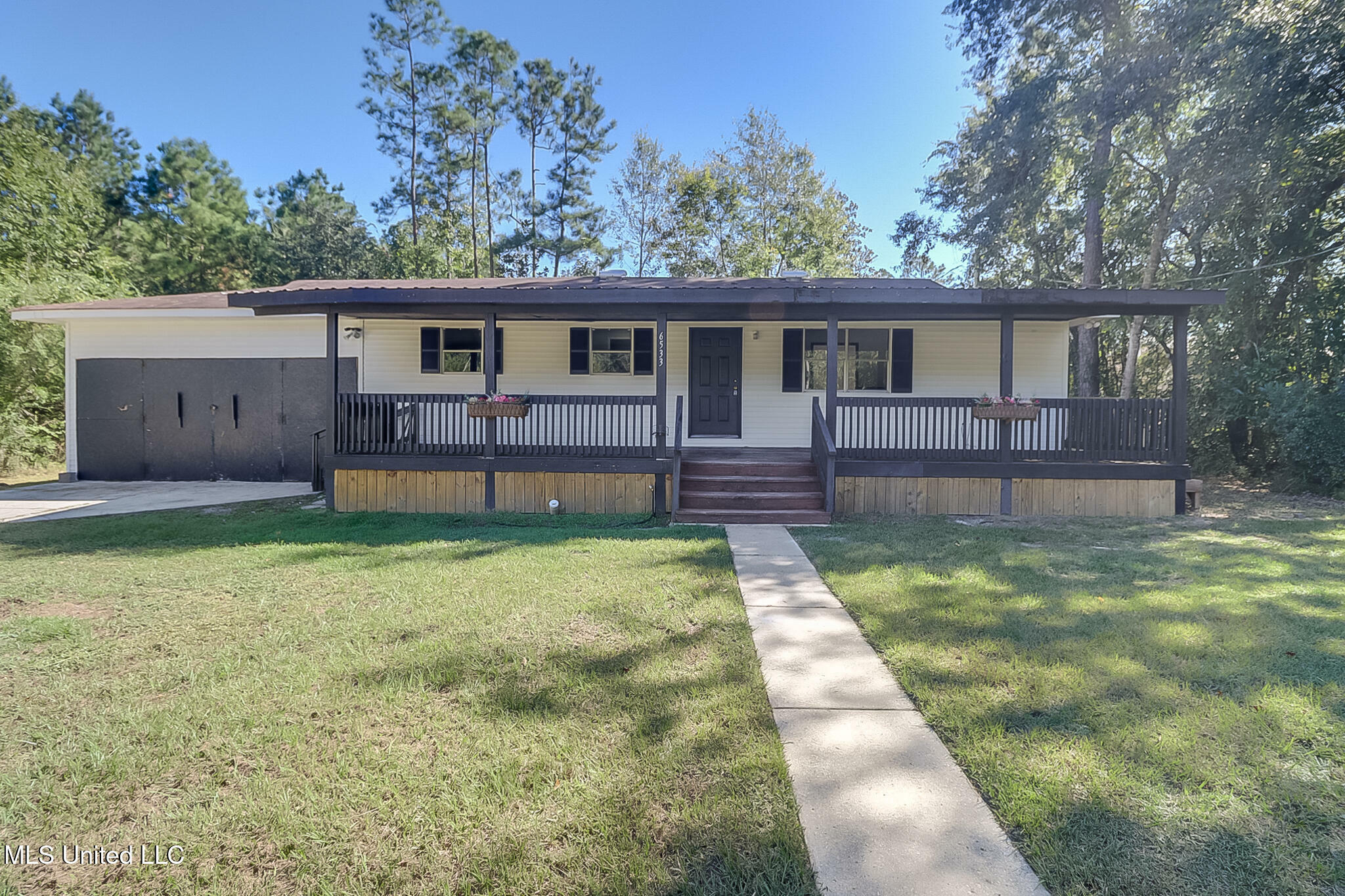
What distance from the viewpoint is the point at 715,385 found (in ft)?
34.5

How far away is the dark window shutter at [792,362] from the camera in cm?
1030

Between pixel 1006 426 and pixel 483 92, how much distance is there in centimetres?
2283

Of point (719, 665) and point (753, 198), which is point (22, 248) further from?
point (753, 198)

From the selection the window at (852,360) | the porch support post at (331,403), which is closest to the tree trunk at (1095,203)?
the window at (852,360)

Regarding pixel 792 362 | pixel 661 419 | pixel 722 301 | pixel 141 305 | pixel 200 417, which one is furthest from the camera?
pixel 200 417

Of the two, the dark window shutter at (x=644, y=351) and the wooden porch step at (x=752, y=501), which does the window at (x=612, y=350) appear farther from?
the wooden porch step at (x=752, y=501)

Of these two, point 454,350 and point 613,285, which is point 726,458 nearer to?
point 613,285

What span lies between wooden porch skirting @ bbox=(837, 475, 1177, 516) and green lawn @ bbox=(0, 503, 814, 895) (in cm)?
386

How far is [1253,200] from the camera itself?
12.0 meters

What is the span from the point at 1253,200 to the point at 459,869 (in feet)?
55.6

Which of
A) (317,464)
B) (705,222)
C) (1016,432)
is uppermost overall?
(705,222)

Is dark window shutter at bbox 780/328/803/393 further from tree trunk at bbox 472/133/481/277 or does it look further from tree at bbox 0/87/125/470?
tree trunk at bbox 472/133/481/277

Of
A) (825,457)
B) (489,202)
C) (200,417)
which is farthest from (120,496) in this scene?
(489,202)

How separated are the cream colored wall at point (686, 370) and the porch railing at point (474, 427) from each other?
188 centimetres
